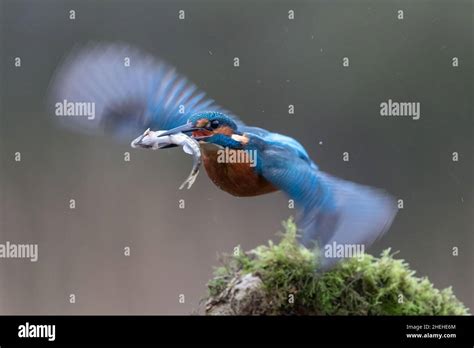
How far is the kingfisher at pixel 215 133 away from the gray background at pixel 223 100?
0.27 ft

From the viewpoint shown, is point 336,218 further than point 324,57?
No

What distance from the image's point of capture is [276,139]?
7.15 feet

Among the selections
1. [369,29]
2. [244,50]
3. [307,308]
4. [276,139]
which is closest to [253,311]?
[307,308]

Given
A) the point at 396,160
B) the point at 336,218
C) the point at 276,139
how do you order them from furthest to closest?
the point at 396,160 → the point at 276,139 → the point at 336,218

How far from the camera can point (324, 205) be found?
2.00 metres

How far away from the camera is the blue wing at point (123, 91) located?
220 centimetres

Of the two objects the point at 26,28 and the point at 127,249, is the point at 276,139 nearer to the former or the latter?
the point at 127,249

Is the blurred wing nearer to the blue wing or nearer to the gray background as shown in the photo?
the gray background

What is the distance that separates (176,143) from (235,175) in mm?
277

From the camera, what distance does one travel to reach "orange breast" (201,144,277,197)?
6.79ft

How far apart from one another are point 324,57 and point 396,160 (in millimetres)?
531
